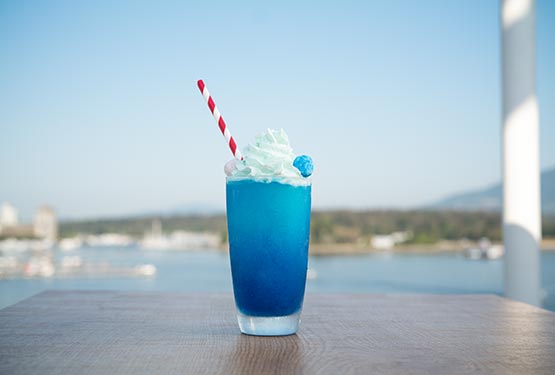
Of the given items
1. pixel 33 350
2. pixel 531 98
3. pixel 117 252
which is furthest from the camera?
pixel 117 252

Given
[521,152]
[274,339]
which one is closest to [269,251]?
[274,339]

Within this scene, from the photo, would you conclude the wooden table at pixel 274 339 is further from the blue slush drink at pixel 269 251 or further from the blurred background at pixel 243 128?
the blurred background at pixel 243 128

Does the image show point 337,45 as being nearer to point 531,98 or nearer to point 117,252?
point 117,252

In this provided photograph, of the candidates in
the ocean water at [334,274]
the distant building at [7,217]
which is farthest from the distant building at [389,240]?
the distant building at [7,217]

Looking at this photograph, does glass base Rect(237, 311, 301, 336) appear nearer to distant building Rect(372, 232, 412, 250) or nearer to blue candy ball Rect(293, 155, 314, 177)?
blue candy ball Rect(293, 155, 314, 177)

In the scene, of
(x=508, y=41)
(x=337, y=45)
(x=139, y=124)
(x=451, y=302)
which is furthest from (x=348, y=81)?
(x=451, y=302)
